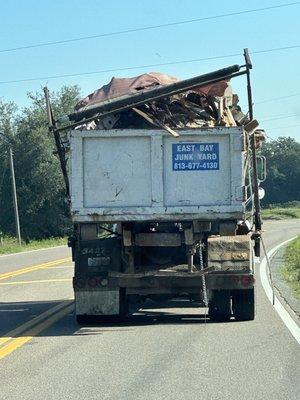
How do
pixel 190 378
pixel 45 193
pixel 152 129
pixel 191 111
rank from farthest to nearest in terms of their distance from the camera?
pixel 45 193 < pixel 191 111 < pixel 152 129 < pixel 190 378

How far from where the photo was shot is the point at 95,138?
35.6 feet

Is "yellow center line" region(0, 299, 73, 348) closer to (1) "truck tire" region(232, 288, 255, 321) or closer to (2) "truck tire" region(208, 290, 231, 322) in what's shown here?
(2) "truck tire" region(208, 290, 231, 322)

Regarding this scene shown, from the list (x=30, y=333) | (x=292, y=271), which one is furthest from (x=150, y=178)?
(x=292, y=271)

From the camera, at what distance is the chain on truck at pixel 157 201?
427 inches

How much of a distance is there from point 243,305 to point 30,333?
10.4 feet

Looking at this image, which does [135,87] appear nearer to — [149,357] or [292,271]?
[149,357]

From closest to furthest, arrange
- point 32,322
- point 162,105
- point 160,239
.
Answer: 1. point 160,239
2. point 162,105
3. point 32,322

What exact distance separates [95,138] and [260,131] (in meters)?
3.52

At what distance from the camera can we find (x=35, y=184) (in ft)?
178

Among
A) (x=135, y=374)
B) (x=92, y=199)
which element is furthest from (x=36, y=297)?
(x=135, y=374)

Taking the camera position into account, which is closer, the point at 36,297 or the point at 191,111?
the point at 191,111

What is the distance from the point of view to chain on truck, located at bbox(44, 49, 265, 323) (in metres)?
10.8

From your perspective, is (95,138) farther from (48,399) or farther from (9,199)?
(9,199)

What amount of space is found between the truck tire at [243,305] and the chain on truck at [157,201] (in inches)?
0.6
